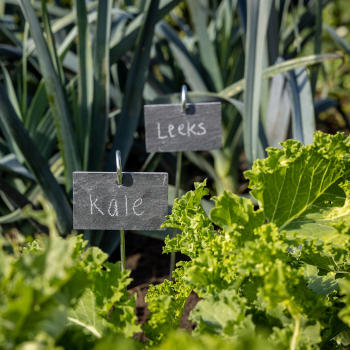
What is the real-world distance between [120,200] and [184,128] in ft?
1.09

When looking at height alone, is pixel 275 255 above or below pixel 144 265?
above

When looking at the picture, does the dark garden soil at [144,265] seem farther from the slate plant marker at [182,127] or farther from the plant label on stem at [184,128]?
the plant label on stem at [184,128]

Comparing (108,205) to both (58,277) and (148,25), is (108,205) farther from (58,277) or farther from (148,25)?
(148,25)

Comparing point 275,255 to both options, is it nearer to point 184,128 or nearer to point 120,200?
point 120,200

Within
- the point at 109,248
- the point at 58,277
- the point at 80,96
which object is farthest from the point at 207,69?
the point at 58,277

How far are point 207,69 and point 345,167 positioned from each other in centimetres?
108

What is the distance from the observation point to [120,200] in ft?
2.55

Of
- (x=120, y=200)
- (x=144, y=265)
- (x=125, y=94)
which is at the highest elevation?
(x=125, y=94)

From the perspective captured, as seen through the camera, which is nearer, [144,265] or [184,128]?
[184,128]

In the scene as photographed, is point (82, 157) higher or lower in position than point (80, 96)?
lower

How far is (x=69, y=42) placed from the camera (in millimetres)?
1380

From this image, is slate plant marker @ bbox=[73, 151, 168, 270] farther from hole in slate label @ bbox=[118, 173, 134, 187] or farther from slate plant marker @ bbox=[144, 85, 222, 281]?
slate plant marker @ bbox=[144, 85, 222, 281]

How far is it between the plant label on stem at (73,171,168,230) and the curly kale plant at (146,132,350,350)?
5 cm

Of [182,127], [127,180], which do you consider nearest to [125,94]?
[182,127]
